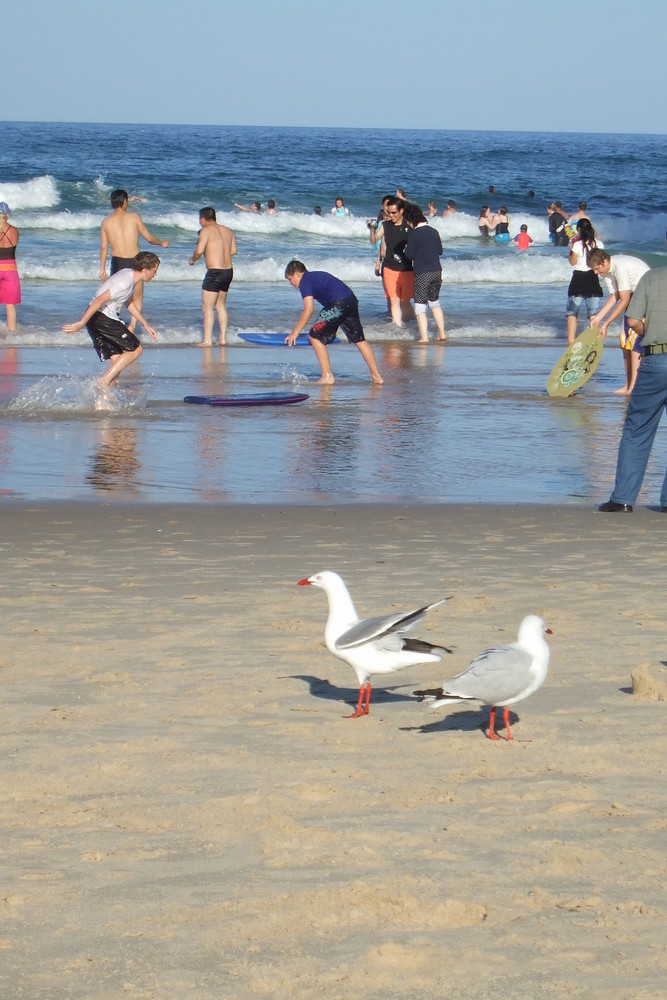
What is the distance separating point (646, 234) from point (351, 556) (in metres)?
37.4

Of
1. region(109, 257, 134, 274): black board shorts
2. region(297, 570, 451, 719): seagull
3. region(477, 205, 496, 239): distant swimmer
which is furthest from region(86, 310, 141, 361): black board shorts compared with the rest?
region(477, 205, 496, 239): distant swimmer

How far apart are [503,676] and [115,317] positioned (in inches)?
312

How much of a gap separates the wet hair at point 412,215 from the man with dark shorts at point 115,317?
18.5ft

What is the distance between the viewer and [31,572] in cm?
670

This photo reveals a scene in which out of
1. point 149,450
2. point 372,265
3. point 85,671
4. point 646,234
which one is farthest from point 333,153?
point 85,671

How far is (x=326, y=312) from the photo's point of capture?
42.0ft

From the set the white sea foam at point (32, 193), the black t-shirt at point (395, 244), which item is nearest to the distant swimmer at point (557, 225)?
the white sea foam at point (32, 193)

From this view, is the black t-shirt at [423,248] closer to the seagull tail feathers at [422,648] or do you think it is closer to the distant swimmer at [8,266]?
the distant swimmer at [8,266]

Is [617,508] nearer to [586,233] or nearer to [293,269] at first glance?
[293,269]

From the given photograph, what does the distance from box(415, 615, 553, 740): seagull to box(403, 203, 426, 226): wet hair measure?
41.0 feet

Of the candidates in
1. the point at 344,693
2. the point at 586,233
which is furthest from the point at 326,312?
the point at 344,693

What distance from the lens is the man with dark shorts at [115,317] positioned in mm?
11055

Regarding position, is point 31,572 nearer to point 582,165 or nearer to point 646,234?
point 646,234

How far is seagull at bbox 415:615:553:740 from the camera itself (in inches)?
169
